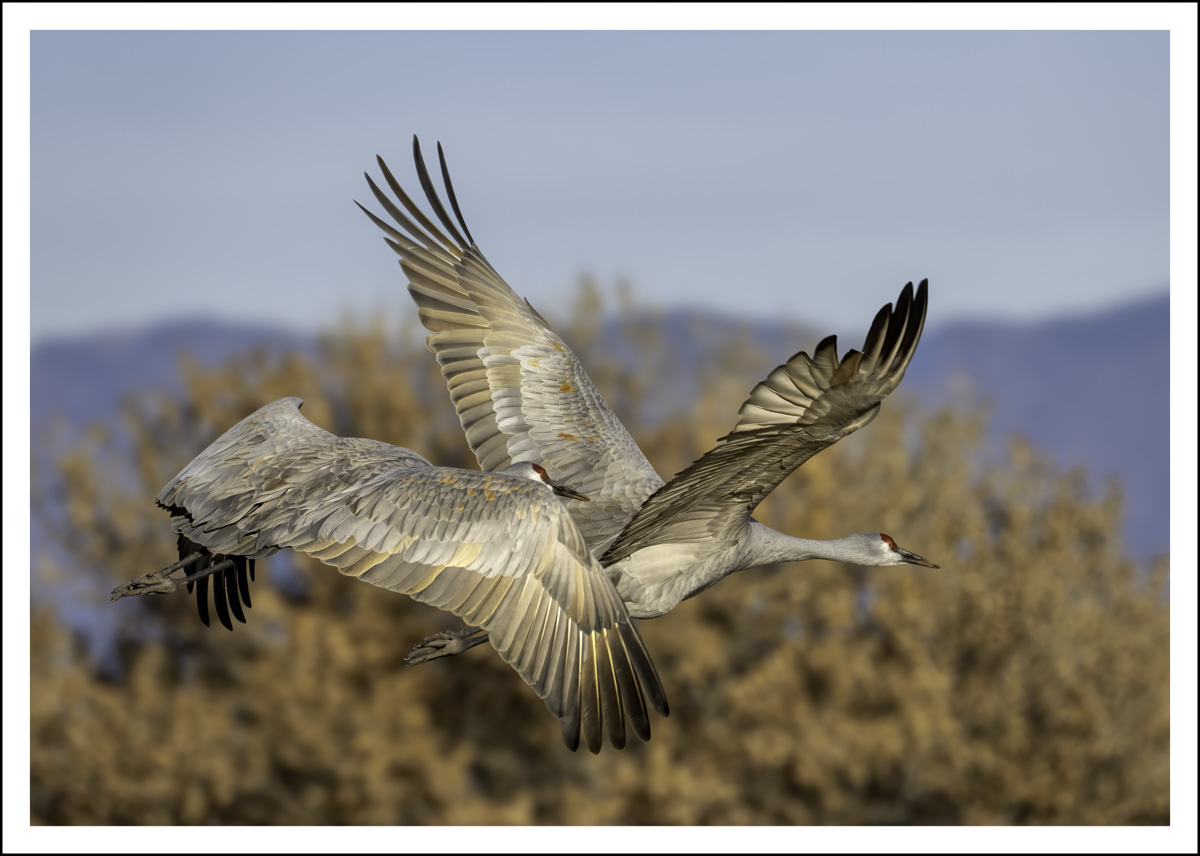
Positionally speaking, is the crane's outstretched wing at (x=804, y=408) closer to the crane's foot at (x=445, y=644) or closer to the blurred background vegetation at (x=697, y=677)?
the crane's foot at (x=445, y=644)

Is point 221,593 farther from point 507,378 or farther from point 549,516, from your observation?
point 549,516

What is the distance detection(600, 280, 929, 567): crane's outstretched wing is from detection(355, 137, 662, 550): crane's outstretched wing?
5.85 ft

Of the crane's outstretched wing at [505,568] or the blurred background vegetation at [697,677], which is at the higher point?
the crane's outstretched wing at [505,568]

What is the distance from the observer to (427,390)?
35.3 m

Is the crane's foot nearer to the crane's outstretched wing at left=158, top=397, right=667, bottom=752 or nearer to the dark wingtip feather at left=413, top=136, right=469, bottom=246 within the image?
the crane's outstretched wing at left=158, top=397, right=667, bottom=752

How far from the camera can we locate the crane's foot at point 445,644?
304 inches

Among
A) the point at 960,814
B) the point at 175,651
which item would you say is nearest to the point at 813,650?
the point at 960,814

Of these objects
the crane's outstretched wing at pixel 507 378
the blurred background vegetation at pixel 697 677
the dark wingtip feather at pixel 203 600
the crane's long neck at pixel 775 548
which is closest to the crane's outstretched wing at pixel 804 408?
the crane's long neck at pixel 775 548

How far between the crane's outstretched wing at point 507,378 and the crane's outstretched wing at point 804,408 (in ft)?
5.85

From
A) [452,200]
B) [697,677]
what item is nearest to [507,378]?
[452,200]

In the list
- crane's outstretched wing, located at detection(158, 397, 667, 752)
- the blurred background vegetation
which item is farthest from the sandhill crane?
the blurred background vegetation

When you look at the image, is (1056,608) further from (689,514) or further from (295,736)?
(689,514)

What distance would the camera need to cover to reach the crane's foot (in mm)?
7730

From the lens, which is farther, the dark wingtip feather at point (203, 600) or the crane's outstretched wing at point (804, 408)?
the dark wingtip feather at point (203, 600)
